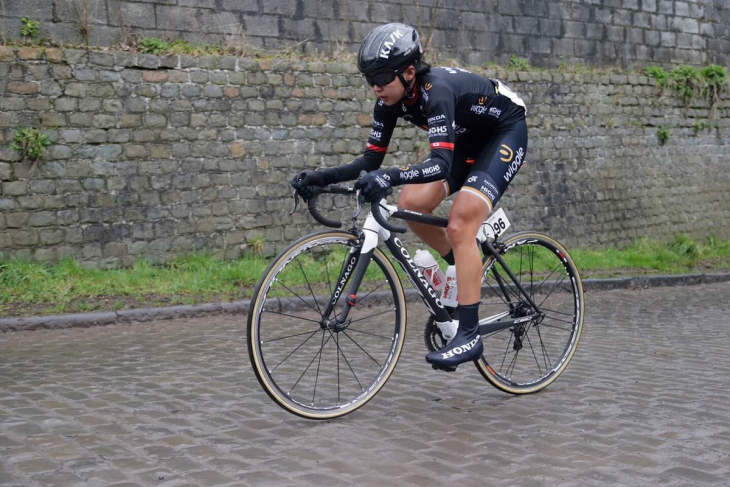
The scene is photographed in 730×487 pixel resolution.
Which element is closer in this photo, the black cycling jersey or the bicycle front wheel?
the bicycle front wheel

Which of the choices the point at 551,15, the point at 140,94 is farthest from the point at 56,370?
the point at 551,15

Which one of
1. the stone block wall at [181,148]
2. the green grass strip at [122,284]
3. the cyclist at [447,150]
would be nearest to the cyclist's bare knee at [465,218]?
the cyclist at [447,150]

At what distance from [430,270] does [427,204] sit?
38 cm

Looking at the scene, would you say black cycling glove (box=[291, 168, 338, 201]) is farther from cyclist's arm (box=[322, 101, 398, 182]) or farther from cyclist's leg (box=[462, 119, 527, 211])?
cyclist's leg (box=[462, 119, 527, 211])

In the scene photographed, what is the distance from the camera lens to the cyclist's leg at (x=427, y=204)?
5.38 meters

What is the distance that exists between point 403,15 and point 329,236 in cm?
921

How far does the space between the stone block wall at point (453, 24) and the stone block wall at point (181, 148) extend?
43cm

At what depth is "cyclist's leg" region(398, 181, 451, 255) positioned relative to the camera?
5.38 m

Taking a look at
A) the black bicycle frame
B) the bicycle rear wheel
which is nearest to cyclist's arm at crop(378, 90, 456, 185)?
the black bicycle frame

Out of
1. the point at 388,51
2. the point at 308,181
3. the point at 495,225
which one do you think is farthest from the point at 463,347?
the point at 388,51

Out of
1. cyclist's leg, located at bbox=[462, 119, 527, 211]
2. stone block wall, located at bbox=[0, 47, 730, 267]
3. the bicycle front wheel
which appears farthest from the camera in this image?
stone block wall, located at bbox=[0, 47, 730, 267]

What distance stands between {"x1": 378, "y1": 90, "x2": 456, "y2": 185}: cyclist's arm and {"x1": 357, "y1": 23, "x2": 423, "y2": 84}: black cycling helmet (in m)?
0.25

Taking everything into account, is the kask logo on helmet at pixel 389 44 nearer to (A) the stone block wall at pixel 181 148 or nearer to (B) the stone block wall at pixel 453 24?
(A) the stone block wall at pixel 181 148

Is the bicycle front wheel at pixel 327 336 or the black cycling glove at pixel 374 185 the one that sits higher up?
the black cycling glove at pixel 374 185
